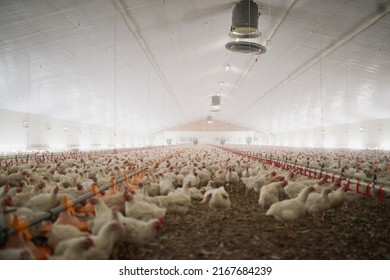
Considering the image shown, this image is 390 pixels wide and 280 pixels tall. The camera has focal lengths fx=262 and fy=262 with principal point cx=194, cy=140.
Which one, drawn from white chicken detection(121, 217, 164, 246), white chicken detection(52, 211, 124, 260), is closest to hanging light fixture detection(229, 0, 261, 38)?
white chicken detection(121, 217, 164, 246)

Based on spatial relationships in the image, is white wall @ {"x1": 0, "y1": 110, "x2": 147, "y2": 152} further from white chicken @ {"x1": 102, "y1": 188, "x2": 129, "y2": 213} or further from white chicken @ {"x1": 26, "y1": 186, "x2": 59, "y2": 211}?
white chicken @ {"x1": 102, "y1": 188, "x2": 129, "y2": 213}

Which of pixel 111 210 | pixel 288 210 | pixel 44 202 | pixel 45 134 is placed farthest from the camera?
pixel 45 134

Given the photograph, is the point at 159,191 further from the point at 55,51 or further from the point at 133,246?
the point at 55,51

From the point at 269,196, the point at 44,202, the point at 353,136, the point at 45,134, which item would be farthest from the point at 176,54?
the point at 353,136

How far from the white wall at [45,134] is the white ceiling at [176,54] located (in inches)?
35.7

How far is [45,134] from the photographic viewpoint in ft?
71.6

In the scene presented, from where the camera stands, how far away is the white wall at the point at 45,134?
17.0m

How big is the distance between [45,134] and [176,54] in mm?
14309

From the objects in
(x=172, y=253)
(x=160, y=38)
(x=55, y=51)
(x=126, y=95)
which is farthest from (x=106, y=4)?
(x=126, y=95)

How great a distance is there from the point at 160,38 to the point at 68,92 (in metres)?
9.16

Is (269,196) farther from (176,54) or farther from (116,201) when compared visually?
(176,54)

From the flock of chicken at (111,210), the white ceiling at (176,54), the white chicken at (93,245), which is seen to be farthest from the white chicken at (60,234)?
the white ceiling at (176,54)

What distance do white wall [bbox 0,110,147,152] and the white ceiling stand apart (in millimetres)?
906

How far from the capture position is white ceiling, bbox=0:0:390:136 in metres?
8.88
